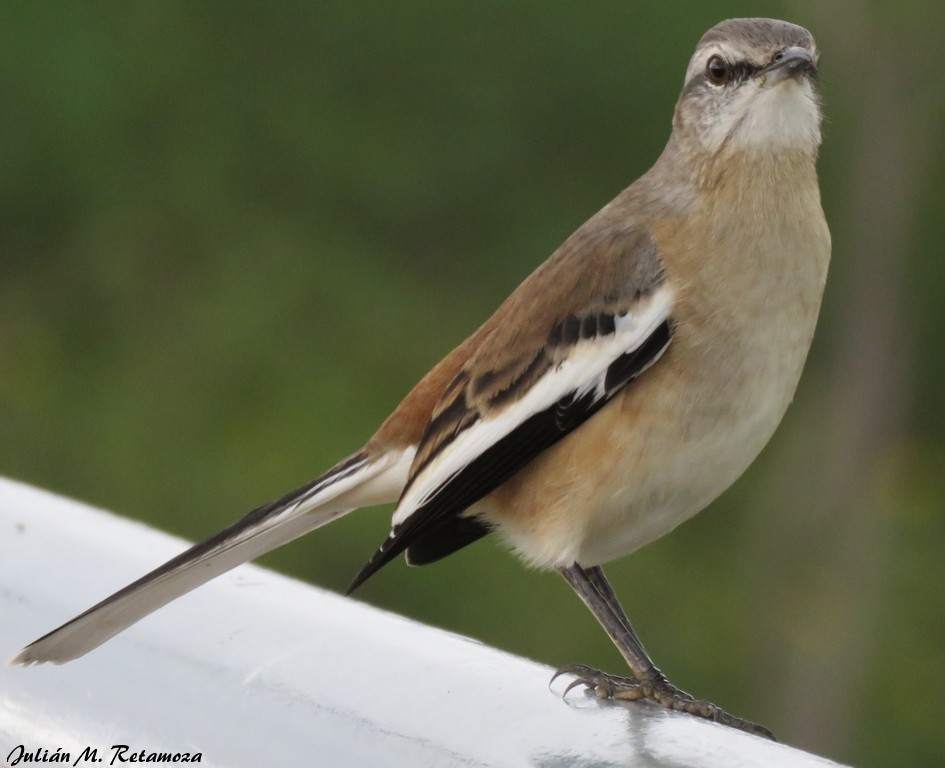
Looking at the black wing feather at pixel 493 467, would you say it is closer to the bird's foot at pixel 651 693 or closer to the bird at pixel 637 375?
the bird at pixel 637 375

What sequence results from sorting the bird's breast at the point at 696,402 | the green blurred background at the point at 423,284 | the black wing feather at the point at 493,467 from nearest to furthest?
the bird's breast at the point at 696,402 < the black wing feather at the point at 493,467 < the green blurred background at the point at 423,284

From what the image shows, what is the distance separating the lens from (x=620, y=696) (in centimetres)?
306

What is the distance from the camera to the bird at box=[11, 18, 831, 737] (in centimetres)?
336

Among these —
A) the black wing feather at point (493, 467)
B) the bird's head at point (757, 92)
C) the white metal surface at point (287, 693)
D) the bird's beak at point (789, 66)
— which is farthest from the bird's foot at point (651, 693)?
the bird's beak at point (789, 66)

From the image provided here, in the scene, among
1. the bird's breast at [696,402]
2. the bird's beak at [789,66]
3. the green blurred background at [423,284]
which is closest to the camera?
the bird's breast at [696,402]

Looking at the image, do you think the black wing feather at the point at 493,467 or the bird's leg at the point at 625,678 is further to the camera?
the black wing feather at the point at 493,467

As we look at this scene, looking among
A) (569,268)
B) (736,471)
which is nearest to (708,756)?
(736,471)

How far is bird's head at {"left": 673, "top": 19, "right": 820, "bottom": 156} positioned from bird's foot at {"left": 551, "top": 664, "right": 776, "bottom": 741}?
1257 millimetres

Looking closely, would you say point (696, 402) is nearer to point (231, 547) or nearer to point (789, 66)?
point (789, 66)

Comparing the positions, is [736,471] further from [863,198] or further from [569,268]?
[863,198]

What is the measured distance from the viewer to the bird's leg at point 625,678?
3.08 meters

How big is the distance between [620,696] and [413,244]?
8.51 meters

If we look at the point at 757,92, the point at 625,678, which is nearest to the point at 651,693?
the point at 625,678

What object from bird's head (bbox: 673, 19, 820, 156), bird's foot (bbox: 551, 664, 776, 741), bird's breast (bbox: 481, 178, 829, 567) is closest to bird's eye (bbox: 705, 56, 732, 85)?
bird's head (bbox: 673, 19, 820, 156)
